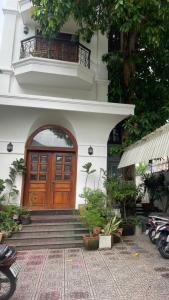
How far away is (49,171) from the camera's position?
29.2 feet

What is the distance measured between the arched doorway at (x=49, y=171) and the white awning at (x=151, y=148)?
6.98 feet

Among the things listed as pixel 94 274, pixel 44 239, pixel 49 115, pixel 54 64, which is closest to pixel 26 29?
pixel 54 64

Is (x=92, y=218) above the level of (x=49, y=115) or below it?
below

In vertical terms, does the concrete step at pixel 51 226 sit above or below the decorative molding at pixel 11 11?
below

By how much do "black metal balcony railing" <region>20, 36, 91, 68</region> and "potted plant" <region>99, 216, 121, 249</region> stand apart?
5.99 metres

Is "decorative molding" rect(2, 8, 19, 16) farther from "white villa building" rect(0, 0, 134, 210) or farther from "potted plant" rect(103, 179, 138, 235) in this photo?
"potted plant" rect(103, 179, 138, 235)

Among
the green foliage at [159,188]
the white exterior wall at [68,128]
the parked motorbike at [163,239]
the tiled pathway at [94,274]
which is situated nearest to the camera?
the tiled pathway at [94,274]

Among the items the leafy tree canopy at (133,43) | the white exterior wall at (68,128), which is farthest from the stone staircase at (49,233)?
the leafy tree canopy at (133,43)

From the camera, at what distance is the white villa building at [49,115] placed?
845 cm

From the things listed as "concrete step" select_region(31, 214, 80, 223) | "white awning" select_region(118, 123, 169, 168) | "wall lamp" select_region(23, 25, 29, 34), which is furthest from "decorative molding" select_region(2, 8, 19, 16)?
"concrete step" select_region(31, 214, 80, 223)

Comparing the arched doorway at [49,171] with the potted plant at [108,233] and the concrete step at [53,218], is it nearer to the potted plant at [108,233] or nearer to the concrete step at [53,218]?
the concrete step at [53,218]

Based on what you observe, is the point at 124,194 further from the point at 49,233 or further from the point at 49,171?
the point at 49,171

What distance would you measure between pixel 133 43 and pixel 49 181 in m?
6.29

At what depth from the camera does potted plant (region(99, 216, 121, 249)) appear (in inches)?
267
